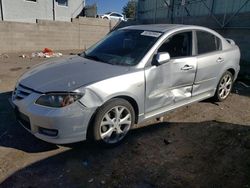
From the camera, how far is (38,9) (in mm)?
21750

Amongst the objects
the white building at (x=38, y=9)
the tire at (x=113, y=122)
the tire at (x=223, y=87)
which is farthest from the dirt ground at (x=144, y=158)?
the white building at (x=38, y=9)

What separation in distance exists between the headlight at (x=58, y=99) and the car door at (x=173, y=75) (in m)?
1.11

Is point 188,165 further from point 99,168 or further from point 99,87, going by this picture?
point 99,87

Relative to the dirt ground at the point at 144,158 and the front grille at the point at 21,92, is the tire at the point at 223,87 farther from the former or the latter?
the front grille at the point at 21,92

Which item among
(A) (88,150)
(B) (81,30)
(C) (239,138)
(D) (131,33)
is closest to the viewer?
(A) (88,150)

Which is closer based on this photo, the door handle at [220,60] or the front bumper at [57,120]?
the front bumper at [57,120]

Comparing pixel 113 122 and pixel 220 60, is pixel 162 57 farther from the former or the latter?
pixel 220 60

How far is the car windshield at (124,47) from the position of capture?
Result: 12.8 feet

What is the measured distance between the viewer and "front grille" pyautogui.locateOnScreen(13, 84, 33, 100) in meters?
3.35

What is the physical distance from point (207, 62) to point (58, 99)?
9.34 ft

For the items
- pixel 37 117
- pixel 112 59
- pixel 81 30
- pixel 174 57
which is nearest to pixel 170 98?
pixel 174 57

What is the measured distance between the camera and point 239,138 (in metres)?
3.90

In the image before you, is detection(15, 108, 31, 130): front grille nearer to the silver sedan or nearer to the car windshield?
the silver sedan

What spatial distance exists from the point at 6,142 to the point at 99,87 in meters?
1.64
